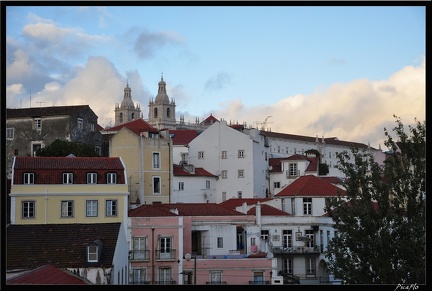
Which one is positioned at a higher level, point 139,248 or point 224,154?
point 224,154

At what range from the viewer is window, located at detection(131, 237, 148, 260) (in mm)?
37375

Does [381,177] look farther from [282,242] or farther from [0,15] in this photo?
[282,242]

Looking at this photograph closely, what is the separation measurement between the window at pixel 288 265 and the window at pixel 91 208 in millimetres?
8468

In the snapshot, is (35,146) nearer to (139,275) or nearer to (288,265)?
(288,265)

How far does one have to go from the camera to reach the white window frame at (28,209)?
38656mm

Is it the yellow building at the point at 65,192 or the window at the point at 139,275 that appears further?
the yellow building at the point at 65,192

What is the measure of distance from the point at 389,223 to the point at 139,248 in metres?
16.8

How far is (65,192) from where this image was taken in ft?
130

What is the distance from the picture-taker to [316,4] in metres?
14.9

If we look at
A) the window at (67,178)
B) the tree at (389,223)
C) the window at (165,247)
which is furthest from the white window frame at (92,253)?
the window at (67,178)

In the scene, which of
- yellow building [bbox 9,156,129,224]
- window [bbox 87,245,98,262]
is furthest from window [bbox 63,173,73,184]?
window [bbox 87,245,98,262]

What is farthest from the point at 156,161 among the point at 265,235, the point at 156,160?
the point at 265,235

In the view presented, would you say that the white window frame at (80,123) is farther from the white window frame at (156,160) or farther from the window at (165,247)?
the window at (165,247)
